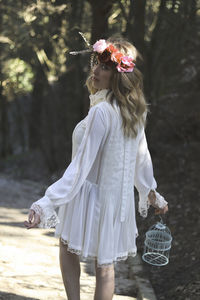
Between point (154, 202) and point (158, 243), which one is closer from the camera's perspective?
point (154, 202)

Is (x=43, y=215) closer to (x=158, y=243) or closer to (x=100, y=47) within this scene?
(x=100, y=47)

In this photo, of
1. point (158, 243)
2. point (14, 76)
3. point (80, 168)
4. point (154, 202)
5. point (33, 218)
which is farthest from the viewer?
point (14, 76)

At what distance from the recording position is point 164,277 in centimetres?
488

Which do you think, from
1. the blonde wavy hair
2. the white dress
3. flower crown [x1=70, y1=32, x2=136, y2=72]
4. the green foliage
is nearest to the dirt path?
the white dress

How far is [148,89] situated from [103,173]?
5.11m

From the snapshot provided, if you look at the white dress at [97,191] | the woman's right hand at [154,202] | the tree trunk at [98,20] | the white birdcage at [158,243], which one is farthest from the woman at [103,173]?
the tree trunk at [98,20]

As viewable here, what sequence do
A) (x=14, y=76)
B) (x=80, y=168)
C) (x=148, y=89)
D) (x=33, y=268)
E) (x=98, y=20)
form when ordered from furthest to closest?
(x=14, y=76), (x=148, y=89), (x=98, y=20), (x=33, y=268), (x=80, y=168)

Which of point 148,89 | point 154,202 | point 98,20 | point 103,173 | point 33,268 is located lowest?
point 33,268

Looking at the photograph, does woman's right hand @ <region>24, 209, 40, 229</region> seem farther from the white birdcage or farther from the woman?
the white birdcage

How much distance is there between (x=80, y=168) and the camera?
2846 mm

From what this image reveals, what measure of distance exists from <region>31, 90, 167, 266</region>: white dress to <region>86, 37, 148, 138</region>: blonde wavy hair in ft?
0.13

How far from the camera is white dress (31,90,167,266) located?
9.25 ft

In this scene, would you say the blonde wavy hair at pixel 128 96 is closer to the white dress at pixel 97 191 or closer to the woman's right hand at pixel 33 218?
the white dress at pixel 97 191

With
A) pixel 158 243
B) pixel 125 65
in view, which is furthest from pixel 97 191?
pixel 158 243
